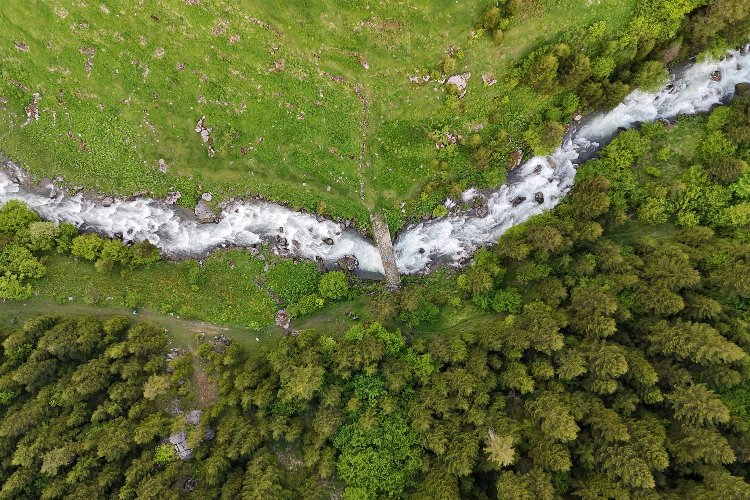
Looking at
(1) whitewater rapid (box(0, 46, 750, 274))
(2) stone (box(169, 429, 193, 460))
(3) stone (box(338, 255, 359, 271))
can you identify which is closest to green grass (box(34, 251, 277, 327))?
(1) whitewater rapid (box(0, 46, 750, 274))

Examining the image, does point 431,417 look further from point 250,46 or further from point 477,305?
point 250,46

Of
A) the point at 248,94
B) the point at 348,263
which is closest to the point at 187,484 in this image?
the point at 348,263

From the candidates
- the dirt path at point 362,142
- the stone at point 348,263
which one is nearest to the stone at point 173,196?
the stone at point 348,263

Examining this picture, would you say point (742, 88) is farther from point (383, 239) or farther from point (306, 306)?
point (306, 306)

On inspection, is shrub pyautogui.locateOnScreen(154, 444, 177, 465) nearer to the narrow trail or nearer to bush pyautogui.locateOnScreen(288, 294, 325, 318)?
bush pyautogui.locateOnScreen(288, 294, 325, 318)

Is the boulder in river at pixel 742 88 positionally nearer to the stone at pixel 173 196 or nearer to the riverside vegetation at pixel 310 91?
the riverside vegetation at pixel 310 91

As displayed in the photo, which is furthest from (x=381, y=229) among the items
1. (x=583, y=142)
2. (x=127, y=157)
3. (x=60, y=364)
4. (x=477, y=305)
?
(x=60, y=364)
